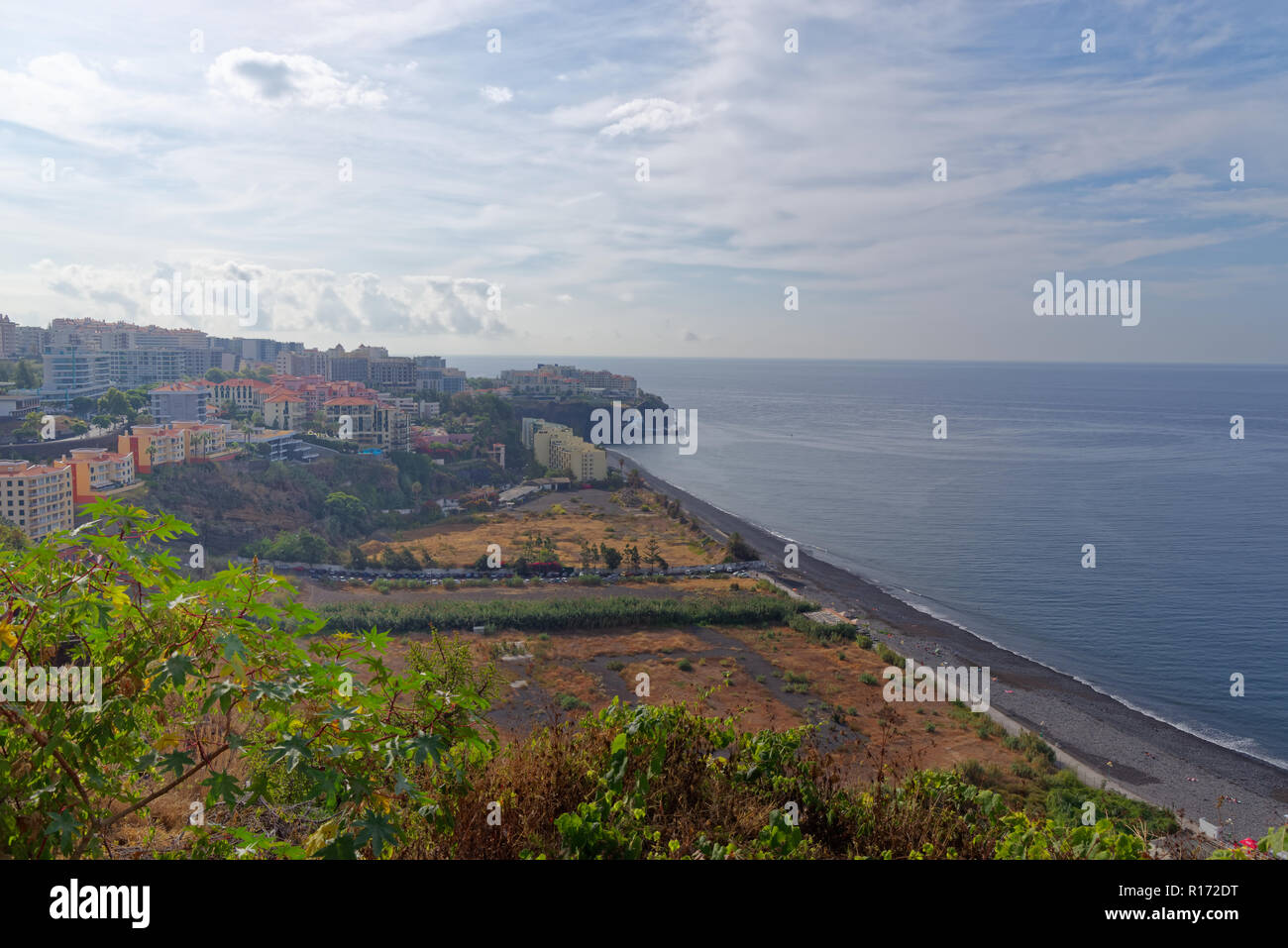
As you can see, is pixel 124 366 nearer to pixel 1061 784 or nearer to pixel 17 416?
pixel 17 416

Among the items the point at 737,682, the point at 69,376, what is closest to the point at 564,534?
the point at 737,682

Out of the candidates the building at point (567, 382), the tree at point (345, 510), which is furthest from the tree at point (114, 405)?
the building at point (567, 382)

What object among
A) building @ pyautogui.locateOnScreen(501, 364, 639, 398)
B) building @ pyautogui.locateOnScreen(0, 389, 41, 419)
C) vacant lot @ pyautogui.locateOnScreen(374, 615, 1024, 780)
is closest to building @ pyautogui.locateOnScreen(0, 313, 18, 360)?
building @ pyautogui.locateOnScreen(0, 389, 41, 419)

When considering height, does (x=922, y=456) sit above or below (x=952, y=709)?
above

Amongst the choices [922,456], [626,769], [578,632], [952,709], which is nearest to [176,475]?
[578,632]

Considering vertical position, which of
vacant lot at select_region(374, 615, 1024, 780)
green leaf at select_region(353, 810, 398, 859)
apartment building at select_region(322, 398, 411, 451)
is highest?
apartment building at select_region(322, 398, 411, 451)

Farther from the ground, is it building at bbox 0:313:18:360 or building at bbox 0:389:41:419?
building at bbox 0:313:18:360

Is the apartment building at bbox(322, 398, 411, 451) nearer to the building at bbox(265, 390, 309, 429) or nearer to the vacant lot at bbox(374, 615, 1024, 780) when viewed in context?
the building at bbox(265, 390, 309, 429)
